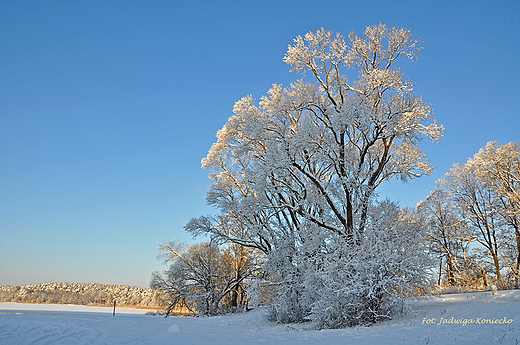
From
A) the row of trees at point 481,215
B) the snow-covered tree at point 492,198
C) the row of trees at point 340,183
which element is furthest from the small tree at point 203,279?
the snow-covered tree at point 492,198

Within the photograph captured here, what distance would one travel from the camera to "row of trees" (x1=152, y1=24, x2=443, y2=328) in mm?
9641

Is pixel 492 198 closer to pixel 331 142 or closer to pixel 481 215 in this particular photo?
pixel 481 215

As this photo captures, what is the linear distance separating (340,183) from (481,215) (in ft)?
51.4

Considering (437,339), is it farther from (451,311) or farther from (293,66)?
(293,66)

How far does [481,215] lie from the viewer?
886 inches

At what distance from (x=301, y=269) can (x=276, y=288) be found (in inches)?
59.5

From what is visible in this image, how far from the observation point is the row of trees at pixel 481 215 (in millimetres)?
20953

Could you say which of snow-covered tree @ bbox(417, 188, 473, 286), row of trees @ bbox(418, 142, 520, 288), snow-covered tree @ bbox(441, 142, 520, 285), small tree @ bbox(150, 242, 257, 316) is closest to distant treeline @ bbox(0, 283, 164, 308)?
small tree @ bbox(150, 242, 257, 316)

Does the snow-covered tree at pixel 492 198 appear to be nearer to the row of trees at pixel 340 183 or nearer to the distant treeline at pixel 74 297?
the row of trees at pixel 340 183

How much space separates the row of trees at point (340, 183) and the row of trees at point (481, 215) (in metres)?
9.85

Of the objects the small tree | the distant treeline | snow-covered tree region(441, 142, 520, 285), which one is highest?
snow-covered tree region(441, 142, 520, 285)

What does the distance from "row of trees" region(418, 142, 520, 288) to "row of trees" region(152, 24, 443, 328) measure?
9.85m

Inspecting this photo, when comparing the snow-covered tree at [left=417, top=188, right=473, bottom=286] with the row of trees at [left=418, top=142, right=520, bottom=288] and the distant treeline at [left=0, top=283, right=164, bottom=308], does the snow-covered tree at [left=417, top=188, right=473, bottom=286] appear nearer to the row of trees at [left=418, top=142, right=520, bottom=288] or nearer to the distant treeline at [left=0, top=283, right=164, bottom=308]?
the row of trees at [left=418, top=142, right=520, bottom=288]

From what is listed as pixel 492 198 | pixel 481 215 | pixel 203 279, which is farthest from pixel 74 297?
pixel 492 198
